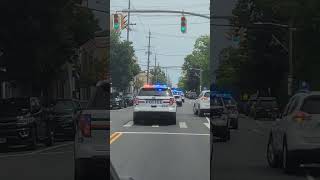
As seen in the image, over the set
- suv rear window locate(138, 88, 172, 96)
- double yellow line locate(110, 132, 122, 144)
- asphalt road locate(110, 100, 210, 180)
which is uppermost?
suv rear window locate(138, 88, 172, 96)

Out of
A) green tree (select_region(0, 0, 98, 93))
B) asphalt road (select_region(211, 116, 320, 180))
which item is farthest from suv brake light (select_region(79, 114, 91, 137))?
green tree (select_region(0, 0, 98, 93))

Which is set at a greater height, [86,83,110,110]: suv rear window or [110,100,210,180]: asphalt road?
[86,83,110,110]: suv rear window

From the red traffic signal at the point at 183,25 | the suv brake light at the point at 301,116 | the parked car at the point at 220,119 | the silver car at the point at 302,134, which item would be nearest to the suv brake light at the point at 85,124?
the red traffic signal at the point at 183,25

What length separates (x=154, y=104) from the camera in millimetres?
13250

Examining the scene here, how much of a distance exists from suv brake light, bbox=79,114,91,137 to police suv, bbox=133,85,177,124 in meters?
2.28

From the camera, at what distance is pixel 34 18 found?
26.7 metres

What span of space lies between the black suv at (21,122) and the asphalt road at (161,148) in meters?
4.44

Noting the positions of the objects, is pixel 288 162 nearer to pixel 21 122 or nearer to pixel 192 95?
pixel 192 95

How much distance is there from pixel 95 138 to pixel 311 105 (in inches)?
235

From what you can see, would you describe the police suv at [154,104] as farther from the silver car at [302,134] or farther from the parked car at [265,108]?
the parked car at [265,108]

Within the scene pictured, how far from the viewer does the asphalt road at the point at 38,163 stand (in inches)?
576

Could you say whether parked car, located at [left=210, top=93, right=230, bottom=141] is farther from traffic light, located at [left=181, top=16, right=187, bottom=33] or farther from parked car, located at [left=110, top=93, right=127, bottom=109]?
traffic light, located at [left=181, top=16, right=187, bottom=33]

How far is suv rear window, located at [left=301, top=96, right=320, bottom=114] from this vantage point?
1494 centimetres

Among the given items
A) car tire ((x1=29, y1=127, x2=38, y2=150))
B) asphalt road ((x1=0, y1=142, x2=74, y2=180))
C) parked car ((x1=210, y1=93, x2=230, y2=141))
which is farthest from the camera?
parked car ((x1=210, y1=93, x2=230, y2=141))
